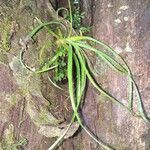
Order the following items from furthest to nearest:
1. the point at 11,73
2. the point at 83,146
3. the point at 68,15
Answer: the point at 68,15 < the point at 83,146 < the point at 11,73

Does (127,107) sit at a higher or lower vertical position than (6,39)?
lower

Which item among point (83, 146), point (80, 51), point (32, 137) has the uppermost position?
point (80, 51)

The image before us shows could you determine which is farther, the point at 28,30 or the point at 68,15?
A: the point at 68,15

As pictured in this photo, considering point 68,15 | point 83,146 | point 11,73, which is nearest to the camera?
point 11,73

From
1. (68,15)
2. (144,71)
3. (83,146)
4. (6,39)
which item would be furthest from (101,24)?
(83,146)

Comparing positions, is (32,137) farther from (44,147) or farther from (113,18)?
(113,18)

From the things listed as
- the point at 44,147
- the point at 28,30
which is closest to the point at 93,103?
the point at 44,147

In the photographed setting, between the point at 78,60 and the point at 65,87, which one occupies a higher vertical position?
the point at 78,60
